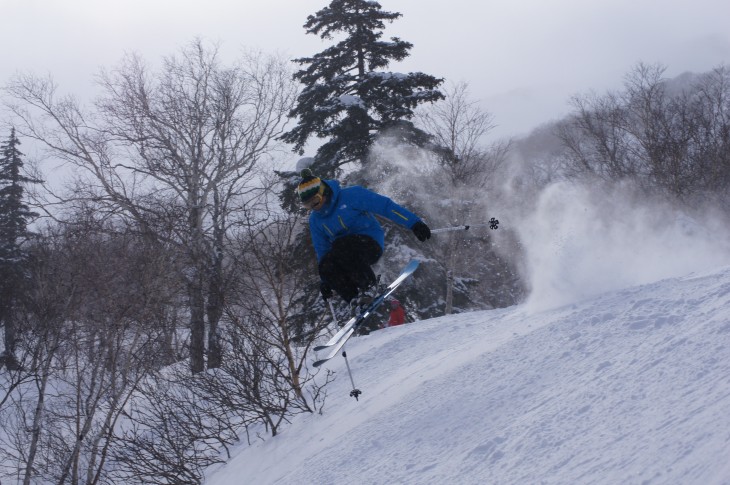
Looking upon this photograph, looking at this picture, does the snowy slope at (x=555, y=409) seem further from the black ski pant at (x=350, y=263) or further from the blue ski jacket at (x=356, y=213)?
the blue ski jacket at (x=356, y=213)

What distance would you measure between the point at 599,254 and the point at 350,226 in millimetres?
2898

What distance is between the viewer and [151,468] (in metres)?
7.19

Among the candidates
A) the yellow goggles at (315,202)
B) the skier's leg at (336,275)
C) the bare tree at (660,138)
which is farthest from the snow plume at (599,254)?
the bare tree at (660,138)

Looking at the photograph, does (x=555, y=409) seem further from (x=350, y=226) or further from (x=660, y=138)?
(x=660, y=138)

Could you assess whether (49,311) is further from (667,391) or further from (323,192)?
(667,391)

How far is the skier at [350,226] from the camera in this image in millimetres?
6508

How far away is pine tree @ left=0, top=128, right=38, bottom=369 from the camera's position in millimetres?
28328

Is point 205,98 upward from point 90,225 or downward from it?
upward

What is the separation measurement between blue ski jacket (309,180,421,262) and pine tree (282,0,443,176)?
1227cm

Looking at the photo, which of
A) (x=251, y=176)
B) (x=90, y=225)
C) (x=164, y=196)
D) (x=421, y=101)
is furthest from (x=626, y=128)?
(x=90, y=225)

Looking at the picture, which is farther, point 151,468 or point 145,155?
point 145,155

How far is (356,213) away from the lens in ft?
21.7

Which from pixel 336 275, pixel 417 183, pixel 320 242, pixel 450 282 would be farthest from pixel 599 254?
pixel 450 282

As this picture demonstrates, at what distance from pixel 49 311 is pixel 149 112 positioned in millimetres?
11981
